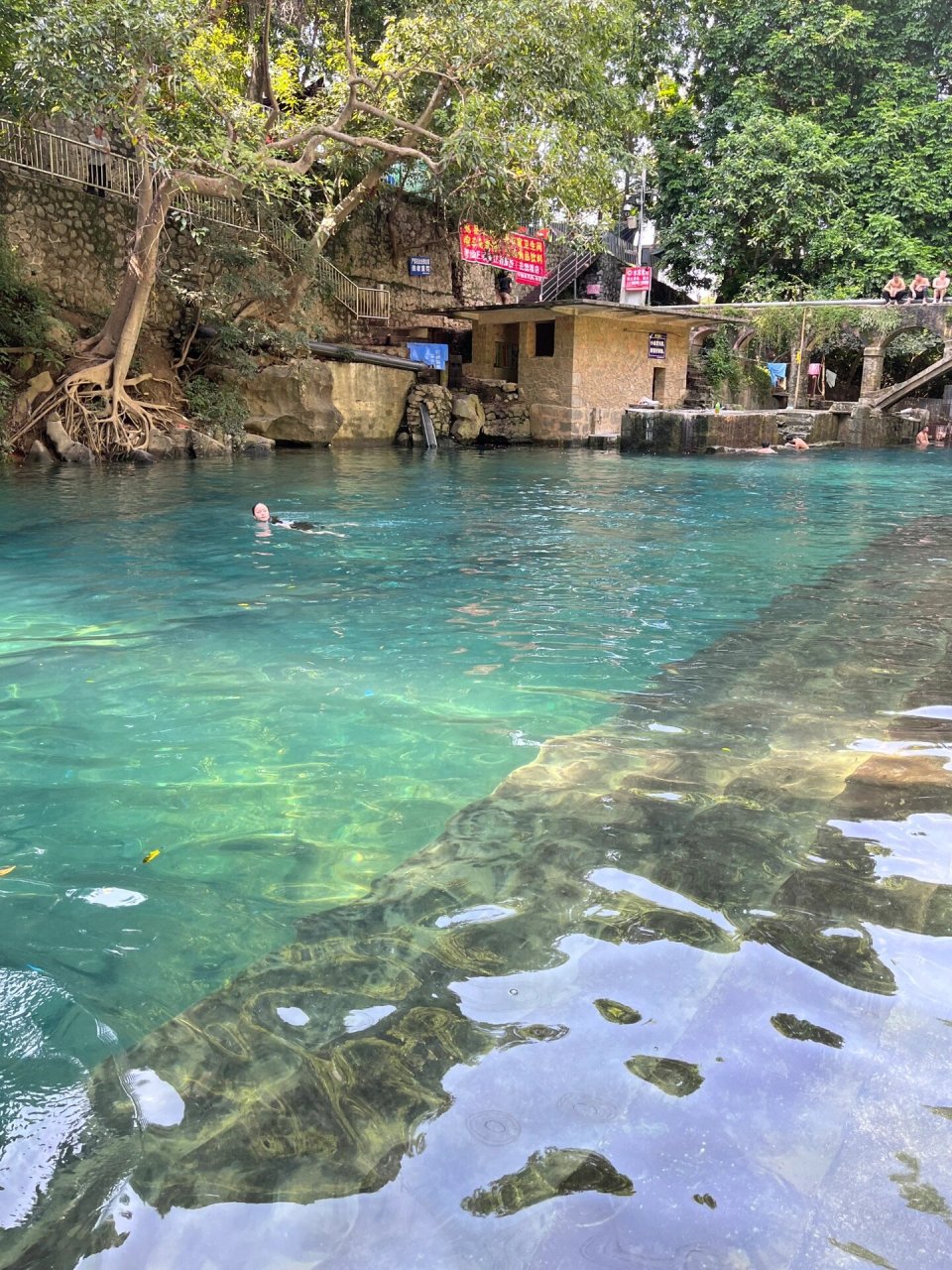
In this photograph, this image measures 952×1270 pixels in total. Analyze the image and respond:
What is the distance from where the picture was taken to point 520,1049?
7.46 ft

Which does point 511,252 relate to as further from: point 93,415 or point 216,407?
point 93,415

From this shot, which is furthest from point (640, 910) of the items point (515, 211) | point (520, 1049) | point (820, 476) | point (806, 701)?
point (515, 211)

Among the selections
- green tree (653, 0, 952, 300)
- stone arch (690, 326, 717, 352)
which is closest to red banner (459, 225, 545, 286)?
stone arch (690, 326, 717, 352)

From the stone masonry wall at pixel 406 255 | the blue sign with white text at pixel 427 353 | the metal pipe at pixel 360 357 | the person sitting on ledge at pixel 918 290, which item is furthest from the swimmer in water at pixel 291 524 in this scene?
the person sitting on ledge at pixel 918 290

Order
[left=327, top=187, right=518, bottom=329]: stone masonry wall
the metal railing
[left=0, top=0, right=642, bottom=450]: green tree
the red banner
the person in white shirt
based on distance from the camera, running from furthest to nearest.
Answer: [left=327, top=187, right=518, bottom=329]: stone masonry wall, the red banner, the person in white shirt, the metal railing, [left=0, top=0, right=642, bottom=450]: green tree

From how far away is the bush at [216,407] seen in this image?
1939 cm

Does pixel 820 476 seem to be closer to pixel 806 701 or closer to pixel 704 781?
pixel 806 701

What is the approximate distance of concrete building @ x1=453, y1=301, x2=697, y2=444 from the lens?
2645 cm

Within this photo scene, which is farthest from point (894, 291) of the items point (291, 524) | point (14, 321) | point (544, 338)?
point (291, 524)

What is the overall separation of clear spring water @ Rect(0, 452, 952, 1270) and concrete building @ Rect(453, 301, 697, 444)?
17.5 meters

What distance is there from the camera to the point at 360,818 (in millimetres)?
3537

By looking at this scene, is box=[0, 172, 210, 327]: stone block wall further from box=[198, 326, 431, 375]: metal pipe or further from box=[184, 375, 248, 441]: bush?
box=[198, 326, 431, 375]: metal pipe

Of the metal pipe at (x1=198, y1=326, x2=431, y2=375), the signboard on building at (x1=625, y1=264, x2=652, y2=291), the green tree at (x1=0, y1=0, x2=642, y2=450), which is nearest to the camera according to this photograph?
the green tree at (x1=0, y1=0, x2=642, y2=450)

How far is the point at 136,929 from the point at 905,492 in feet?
51.2
